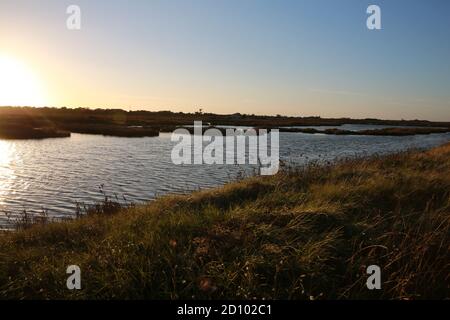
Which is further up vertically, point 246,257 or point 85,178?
point 246,257

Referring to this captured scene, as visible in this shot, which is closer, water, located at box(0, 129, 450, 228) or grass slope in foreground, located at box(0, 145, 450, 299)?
grass slope in foreground, located at box(0, 145, 450, 299)

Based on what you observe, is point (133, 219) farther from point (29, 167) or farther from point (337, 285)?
point (29, 167)

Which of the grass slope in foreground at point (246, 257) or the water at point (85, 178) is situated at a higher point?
the grass slope in foreground at point (246, 257)

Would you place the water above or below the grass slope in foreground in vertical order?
below

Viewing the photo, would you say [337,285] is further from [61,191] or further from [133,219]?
[61,191]

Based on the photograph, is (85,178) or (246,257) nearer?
(246,257)

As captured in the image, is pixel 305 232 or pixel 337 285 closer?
pixel 337 285

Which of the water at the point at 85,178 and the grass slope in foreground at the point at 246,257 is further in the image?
the water at the point at 85,178
